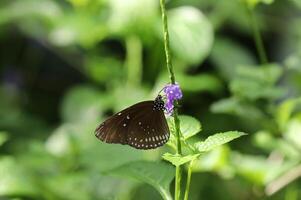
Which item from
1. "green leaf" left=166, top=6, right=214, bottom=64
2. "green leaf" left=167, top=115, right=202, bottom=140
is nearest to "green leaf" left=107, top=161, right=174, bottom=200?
"green leaf" left=167, top=115, right=202, bottom=140

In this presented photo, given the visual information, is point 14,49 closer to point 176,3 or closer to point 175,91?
point 176,3

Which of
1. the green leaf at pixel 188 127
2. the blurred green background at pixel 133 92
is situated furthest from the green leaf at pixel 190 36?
the green leaf at pixel 188 127

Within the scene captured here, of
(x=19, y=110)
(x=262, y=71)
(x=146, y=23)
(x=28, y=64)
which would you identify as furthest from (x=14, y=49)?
(x=262, y=71)

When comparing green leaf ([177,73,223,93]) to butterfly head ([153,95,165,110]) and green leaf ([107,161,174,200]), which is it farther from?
butterfly head ([153,95,165,110])

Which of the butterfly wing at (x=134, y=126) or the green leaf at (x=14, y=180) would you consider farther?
the green leaf at (x=14, y=180)

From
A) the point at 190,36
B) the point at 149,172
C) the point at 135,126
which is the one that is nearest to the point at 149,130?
the point at 135,126

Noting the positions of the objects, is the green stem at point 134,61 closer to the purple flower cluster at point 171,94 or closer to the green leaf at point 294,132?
the green leaf at point 294,132

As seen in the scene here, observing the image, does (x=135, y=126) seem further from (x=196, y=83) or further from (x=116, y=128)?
(x=196, y=83)
